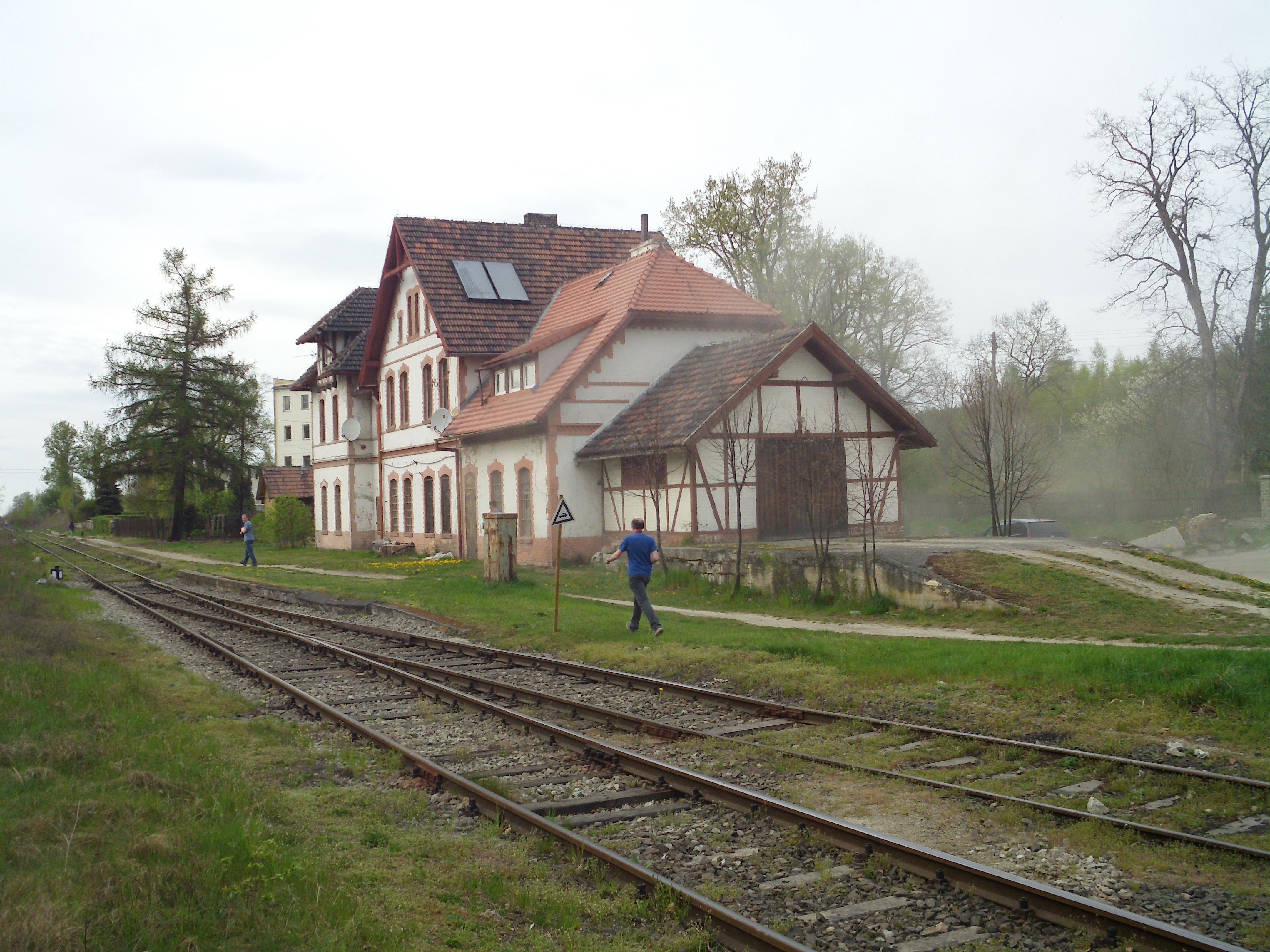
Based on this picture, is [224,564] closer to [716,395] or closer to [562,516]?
[716,395]

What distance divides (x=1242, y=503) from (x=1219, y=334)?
598cm

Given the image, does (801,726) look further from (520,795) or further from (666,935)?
(666,935)

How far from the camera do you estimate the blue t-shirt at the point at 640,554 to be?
1483 cm

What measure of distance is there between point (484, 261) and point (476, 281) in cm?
144

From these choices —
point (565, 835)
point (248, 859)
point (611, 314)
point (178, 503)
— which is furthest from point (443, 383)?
point (248, 859)

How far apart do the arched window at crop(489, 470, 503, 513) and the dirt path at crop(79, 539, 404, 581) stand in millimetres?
3781

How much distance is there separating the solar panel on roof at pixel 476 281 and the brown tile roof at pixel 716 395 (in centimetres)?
836

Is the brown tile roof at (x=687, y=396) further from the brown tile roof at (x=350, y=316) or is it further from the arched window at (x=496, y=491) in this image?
the brown tile roof at (x=350, y=316)

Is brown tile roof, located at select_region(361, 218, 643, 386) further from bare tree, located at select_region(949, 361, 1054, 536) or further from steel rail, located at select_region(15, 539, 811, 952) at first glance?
steel rail, located at select_region(15, 539, 811, 952)

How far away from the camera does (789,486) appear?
24406 millimetres

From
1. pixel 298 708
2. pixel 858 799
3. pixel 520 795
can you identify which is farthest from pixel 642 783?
pixel 298 708

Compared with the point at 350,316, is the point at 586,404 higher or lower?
lower

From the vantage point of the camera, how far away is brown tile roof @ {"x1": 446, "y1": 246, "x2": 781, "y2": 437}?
28219mm

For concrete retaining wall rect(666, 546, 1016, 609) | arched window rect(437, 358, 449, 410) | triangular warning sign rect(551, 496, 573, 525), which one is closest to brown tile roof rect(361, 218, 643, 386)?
arched window rect(437, 358, 449, 410)
